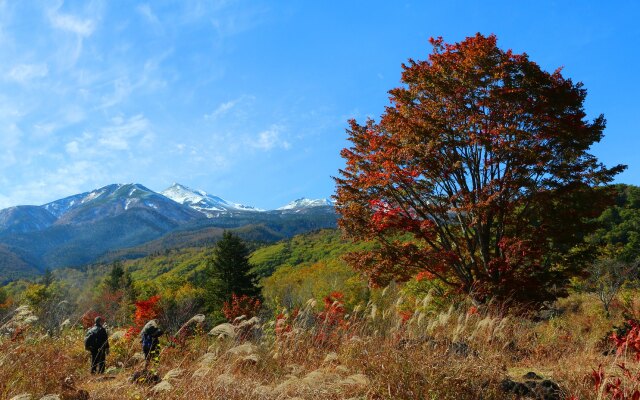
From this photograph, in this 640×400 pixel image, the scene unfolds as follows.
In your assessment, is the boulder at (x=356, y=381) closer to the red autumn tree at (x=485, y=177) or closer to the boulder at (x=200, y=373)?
the boulder at (x=200, y=373)

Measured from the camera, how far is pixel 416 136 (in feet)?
37.1

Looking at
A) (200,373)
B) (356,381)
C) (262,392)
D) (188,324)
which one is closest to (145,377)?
(188,324)

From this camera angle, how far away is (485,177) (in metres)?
11.6

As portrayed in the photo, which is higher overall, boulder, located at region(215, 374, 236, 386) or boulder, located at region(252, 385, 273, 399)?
boulder, located at region(215, 374, 236, 386)

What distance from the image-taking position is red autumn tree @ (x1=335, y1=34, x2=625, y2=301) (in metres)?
10.9

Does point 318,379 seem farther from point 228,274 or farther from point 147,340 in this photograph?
point 228,274

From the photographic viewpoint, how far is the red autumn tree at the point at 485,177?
35.9ft

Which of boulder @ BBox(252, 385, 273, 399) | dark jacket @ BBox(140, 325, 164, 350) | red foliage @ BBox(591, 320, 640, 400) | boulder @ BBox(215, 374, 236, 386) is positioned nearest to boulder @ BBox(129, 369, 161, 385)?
boulder @ BBox(215, 374, 236, 386)

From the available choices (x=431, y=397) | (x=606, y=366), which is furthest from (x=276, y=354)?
(x=606, y=366)

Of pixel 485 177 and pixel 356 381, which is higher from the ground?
pixel 485 177

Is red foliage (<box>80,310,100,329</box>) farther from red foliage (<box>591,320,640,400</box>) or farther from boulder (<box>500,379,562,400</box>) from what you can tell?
red foliage (<box>591,320,640,400</box>)

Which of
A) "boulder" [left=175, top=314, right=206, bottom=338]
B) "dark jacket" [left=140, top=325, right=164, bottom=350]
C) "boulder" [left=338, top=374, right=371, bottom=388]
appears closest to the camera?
"boulder" [left=338, top=374, right=371, bottom=388]

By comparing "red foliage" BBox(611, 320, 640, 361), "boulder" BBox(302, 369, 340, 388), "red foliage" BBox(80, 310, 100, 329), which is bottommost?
"red foliage" BBox(80, 310, 100, 329)

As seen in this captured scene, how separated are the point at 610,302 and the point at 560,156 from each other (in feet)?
51.0
